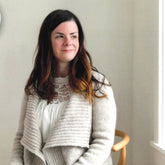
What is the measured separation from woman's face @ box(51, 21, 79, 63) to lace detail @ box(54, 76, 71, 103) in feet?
0.43

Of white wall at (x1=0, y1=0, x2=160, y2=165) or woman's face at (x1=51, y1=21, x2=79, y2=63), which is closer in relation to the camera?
woman's face at (x1=51, y1=21, x2=79, y2=63)

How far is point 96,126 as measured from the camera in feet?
4.28

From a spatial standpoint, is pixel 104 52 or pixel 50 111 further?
pixel 104 52

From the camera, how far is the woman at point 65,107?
4.15 feet

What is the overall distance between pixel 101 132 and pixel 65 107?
235 millimetres

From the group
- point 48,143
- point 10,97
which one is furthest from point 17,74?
point 48,143

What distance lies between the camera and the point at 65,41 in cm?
134

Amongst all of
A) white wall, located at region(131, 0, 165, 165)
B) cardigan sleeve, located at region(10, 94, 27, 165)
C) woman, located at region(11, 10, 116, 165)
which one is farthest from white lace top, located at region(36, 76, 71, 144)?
white wall, located at region(131, 0, 165, 165)

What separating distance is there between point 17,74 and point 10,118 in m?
0.35

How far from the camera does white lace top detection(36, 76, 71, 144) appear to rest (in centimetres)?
134

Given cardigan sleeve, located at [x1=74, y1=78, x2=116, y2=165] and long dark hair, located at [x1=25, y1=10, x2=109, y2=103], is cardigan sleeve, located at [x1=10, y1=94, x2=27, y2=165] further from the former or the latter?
cardigan sleeve, located at [x1=74, y1=78, x2=116, y2=165]

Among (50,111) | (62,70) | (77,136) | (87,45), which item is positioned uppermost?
(87,45)

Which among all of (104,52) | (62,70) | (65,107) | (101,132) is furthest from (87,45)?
(101,132)

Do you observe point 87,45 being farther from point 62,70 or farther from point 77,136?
point 77,136
